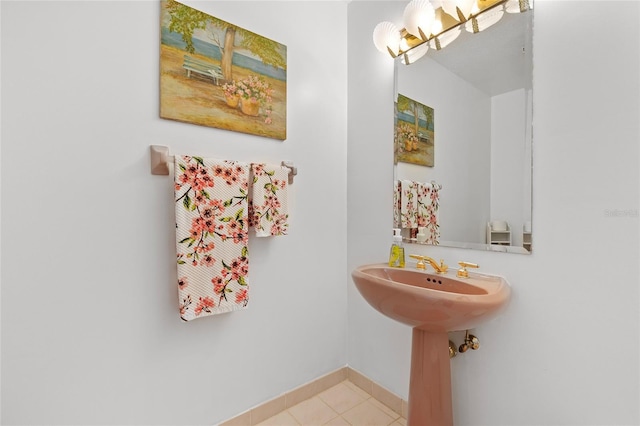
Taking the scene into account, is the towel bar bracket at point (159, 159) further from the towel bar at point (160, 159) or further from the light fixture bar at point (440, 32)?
the light fixture bar at point (440, 32)

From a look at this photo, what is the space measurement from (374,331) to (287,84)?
1434 mm

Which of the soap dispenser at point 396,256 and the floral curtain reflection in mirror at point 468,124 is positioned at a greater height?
the floral curtain reflection in mirror at point 468,124

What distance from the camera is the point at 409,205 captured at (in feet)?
5.03

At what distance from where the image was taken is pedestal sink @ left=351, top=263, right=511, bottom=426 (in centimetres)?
98

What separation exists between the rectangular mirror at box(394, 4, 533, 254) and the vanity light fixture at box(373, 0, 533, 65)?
0.09 feet

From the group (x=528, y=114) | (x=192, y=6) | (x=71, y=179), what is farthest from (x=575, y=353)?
(x=192, y=6)

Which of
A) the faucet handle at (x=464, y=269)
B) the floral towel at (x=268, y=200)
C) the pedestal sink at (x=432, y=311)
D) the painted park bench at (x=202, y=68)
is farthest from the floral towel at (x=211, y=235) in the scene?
the faucet handle at (x=464, y=269)

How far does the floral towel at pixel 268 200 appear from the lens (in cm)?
140

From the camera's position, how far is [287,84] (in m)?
1.61

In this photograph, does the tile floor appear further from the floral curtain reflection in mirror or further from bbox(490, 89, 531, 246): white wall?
bbox(490, 89, 531, 246): white wall

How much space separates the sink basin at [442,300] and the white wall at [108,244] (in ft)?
2.16

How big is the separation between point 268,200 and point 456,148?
897 mm

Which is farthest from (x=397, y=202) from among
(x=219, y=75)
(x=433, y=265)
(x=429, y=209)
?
(x=219, y=75)

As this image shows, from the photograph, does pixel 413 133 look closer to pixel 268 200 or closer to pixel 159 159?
pixel 268 200
